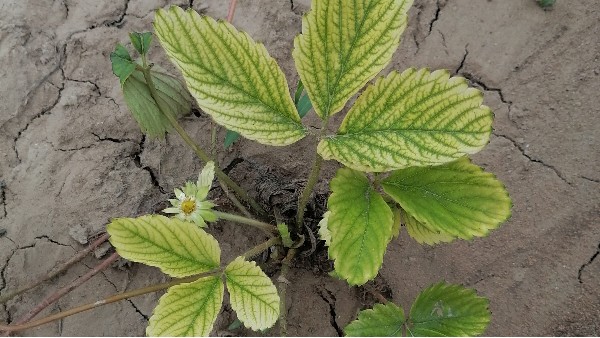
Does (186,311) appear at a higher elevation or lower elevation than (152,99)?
lower

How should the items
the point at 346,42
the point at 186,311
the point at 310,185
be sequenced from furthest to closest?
1. the point at 310,185
2. the point at 186,311
3. the point at 346,42

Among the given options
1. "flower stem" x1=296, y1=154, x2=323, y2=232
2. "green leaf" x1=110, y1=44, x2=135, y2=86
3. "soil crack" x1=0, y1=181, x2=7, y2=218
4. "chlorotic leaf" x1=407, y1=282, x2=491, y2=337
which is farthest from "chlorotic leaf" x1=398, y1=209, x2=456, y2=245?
"soil crack" x1=0, y1=181, x2=7, y2=218

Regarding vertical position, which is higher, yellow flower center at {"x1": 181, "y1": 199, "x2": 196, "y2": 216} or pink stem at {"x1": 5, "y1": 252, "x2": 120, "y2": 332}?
yellow flower center at {"x1": 181, "y1": 199, "x2": 196, "y2": 216}

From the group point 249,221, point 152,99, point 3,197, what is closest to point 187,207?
point 249,221

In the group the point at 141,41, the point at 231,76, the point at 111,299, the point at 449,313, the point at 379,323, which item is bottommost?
the point at 111,299

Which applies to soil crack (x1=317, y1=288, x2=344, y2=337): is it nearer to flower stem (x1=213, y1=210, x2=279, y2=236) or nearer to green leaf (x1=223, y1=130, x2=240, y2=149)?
flower stem (x1=213, y1=210, x2=279, y2=236)

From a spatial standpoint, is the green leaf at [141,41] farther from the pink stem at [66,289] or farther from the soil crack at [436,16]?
the soil crack at [436,16]

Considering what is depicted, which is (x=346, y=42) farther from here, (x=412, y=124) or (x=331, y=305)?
(x=331, y=305)
